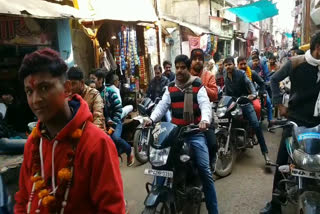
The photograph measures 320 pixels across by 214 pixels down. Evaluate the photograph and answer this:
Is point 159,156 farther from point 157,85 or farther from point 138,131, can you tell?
point 157,85

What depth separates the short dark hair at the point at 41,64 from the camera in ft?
4.74

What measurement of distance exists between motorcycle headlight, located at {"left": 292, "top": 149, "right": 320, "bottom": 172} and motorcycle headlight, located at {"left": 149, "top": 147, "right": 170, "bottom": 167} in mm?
1167

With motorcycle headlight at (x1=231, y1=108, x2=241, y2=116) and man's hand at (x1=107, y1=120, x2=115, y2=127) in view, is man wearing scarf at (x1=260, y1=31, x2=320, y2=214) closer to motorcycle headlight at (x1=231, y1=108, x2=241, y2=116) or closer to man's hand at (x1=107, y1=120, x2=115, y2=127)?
motorcycle headlight at (x1=231, y1=108, x2=241, y2=116)

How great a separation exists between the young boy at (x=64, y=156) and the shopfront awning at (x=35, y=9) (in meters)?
3.27

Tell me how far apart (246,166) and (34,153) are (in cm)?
442

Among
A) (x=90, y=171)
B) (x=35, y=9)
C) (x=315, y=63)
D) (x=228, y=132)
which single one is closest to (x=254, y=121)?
(x=228, y=132)

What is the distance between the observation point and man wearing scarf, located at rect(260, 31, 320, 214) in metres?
3.04

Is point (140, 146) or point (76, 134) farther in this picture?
point (140, 146)

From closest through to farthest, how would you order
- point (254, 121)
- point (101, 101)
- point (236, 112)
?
point (101, 101) < point (236, 112) < point (254, 121)

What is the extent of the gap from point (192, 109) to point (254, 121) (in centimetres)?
213

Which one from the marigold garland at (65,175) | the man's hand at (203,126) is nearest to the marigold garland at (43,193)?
the marigold garland at (65,175)

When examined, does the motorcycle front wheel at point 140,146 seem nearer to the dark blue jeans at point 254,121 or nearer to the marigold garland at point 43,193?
the dark blue jeans at point 254,121

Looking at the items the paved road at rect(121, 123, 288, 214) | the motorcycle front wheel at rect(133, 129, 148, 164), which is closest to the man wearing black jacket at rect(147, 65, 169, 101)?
the motorcycle front wheel at rect(133, 129, 148, 164)

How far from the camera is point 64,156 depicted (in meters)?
1.46
